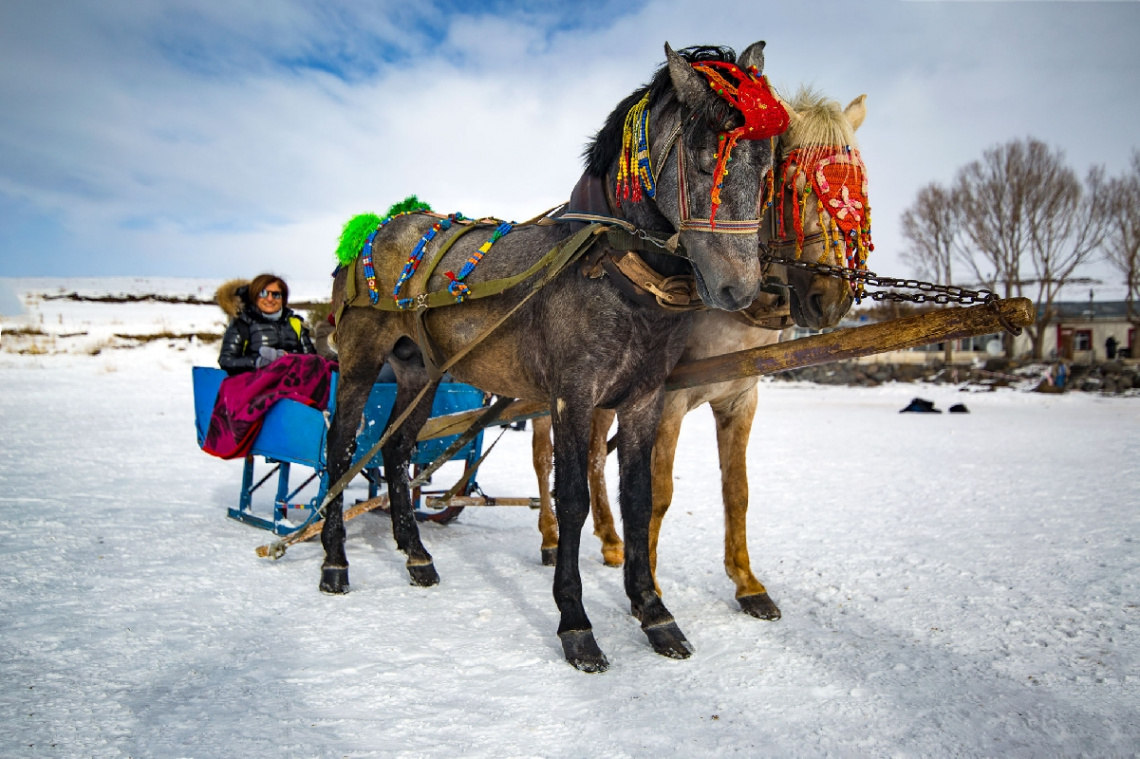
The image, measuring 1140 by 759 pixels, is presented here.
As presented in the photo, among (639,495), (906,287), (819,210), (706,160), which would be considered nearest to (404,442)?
(639,495)

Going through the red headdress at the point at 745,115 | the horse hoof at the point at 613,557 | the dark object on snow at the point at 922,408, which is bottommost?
the dark object on snow at the point at 922,408

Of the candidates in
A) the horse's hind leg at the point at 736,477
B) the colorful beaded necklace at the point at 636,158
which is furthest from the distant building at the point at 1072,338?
the colorful beaded necklace at the point at 636,158

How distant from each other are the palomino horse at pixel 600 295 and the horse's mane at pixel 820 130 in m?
0.41

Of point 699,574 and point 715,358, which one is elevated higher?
point 715,358

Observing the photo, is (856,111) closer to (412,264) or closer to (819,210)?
(819,210)

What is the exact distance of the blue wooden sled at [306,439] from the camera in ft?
15.6

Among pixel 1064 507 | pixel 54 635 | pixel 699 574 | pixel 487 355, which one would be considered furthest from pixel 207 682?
pixel 1064 507

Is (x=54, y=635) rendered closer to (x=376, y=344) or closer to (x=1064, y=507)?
(x=376, y=344)

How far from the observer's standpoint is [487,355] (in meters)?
3.63

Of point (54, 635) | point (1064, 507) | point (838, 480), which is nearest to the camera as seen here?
point (54, 635)

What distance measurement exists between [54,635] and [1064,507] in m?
7.17

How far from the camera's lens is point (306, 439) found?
476 cm

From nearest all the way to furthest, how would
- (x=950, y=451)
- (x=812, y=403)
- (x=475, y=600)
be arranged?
(x=475, y=600) < (x=950, y=451) < (x=812, y=403)

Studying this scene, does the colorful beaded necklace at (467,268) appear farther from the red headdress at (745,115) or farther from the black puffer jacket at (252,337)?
the black puffer jacket at (252,337)
